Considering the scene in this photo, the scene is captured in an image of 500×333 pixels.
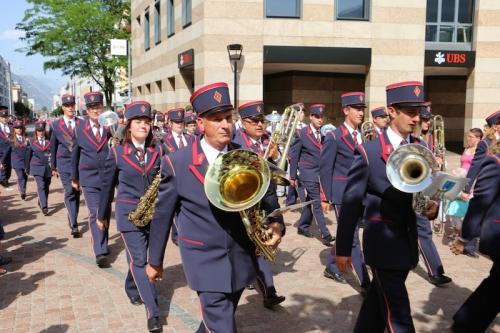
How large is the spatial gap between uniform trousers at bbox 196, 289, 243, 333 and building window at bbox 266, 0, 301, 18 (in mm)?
17376

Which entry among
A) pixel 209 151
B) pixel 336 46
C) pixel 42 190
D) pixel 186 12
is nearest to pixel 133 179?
pixel 209 151

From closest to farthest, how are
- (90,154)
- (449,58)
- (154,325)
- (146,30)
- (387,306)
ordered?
(387,306) < (154,325) < (90,154) < (449,58) < (146,30)

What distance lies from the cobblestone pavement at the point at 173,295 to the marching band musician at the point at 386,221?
1.35 meters

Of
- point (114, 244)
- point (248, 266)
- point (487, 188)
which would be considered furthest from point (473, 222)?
point (114, 244)

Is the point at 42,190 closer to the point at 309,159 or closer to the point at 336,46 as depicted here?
the point at 309,159

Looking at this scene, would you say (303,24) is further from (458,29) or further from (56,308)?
(56,308)

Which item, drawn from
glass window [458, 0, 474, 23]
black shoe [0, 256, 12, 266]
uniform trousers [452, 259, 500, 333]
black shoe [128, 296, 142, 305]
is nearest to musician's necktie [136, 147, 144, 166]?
black shoe [128, 296, 142, 305]

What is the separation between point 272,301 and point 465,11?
19.9 metres

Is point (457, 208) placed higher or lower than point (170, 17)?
lower

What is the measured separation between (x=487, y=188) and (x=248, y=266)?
198 cm

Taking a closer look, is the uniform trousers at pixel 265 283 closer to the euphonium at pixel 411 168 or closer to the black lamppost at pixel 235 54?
the euphonium at pixel 411 168

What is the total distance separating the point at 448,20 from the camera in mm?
21531

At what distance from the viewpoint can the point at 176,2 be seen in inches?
931

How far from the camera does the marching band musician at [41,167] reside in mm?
11204
